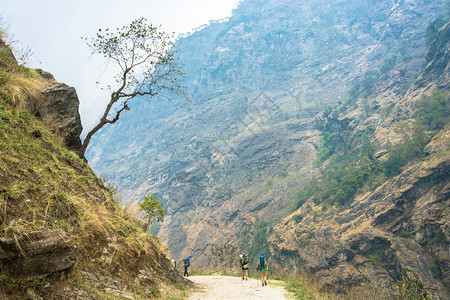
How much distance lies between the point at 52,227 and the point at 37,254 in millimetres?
744

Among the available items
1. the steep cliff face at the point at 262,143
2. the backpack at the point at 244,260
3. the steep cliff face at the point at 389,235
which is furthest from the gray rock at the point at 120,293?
the steep cliff face at the point at 262,143

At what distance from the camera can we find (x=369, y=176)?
65875 millimetres

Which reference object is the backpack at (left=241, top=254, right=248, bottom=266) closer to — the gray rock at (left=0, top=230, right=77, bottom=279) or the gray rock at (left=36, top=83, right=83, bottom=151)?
the gray rock at (left=36, top=83, right=83, bottom=151)

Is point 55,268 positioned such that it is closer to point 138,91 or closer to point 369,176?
point 138,91

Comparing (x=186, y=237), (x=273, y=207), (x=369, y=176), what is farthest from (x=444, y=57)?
(x=186, y=237)

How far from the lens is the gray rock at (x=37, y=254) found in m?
3.96

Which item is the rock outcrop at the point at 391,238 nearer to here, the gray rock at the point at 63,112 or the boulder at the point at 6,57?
the gray rock at the point at 63,112

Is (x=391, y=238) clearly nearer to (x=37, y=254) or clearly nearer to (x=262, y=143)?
(x=37, y=254)

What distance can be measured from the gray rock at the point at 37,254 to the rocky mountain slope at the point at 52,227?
0.04 feet

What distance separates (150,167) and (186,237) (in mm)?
84563

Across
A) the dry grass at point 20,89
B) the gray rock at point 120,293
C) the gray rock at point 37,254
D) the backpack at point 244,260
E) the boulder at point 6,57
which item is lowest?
the gray rock at point 120,293

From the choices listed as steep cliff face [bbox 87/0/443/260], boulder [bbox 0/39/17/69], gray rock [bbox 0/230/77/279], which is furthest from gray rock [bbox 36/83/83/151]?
steep cliff face [bbox 87/0/443/260]

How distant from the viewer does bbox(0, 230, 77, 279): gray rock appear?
3.96m

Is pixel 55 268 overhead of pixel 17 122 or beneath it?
beneath
